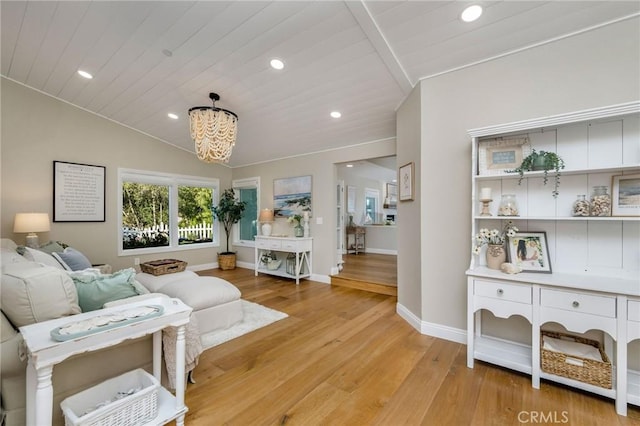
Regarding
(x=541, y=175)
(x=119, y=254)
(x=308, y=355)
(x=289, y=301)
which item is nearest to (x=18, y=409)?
(x=308, y=355)

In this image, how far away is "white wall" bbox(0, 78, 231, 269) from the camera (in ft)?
12.5

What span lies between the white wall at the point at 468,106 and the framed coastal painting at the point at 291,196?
2.48 metres

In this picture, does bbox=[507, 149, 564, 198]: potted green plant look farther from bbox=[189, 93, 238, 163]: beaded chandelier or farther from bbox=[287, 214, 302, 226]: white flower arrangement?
bbox=[287, 214, 302, 226]: white flower arrangement

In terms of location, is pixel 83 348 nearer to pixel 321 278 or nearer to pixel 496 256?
pixel 496 256

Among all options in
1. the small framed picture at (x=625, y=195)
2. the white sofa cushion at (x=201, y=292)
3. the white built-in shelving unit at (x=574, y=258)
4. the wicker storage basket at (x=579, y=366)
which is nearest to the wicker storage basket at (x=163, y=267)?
the white sofa cushion at (x=201, y=292)

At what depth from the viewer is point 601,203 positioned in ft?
6.31

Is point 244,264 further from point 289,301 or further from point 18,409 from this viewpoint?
point 18,409

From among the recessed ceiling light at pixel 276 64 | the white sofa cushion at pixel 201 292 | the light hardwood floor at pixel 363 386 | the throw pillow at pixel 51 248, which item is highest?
the recessed ceiling light at pixel 276 64

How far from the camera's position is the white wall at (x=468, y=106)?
1958 mm

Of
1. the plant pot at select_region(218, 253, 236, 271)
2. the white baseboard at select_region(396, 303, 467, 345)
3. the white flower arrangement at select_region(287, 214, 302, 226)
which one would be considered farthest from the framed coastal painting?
the white baseboard at select_region(396, 303, 467, 345)

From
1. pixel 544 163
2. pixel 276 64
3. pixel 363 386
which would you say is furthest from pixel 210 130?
pixel 544 163

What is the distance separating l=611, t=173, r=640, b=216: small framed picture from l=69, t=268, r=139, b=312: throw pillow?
3648 mm

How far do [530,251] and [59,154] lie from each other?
20.8 ft

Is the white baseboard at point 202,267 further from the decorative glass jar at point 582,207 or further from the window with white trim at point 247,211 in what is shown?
the decorative glass jar at point 582,207
